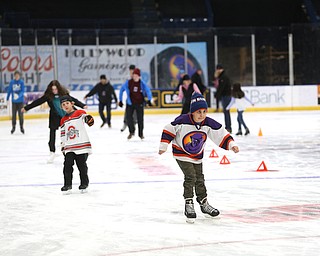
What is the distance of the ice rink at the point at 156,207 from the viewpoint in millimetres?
4363

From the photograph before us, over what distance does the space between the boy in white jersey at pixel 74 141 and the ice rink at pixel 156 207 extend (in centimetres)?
21

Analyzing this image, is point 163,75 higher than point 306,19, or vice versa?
point 306,19

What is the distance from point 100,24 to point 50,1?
317 cm

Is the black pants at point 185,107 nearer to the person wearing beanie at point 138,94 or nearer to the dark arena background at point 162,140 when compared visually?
the dark arena background at point 162,140

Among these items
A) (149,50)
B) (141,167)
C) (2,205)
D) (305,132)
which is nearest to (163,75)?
(149,50)

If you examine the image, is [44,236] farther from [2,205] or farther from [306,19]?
[306,19]

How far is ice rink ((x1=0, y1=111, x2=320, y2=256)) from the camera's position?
436cm

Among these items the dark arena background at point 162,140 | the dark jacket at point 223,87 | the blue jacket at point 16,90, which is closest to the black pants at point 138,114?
the dark arena background at point 162,140

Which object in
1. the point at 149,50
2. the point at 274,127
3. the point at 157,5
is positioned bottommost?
the point at 274,127

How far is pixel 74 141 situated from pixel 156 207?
1.33m

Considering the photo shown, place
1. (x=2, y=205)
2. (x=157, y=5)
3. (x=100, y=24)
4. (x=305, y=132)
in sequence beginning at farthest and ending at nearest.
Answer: (x=157, y=5)
(x=100, y=24)
(x=305, y=132)
(x=2, y=205)

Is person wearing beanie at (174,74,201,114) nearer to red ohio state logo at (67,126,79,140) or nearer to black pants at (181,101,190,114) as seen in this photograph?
black pants at (181,101,190,114)

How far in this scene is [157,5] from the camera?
29906 millimetres

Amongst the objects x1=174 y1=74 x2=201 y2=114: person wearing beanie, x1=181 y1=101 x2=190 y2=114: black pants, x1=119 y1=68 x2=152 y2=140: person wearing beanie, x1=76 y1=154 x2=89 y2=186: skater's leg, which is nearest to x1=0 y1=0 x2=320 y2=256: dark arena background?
x1=76 y1=154 x2=89 y2=186: skater's leg
